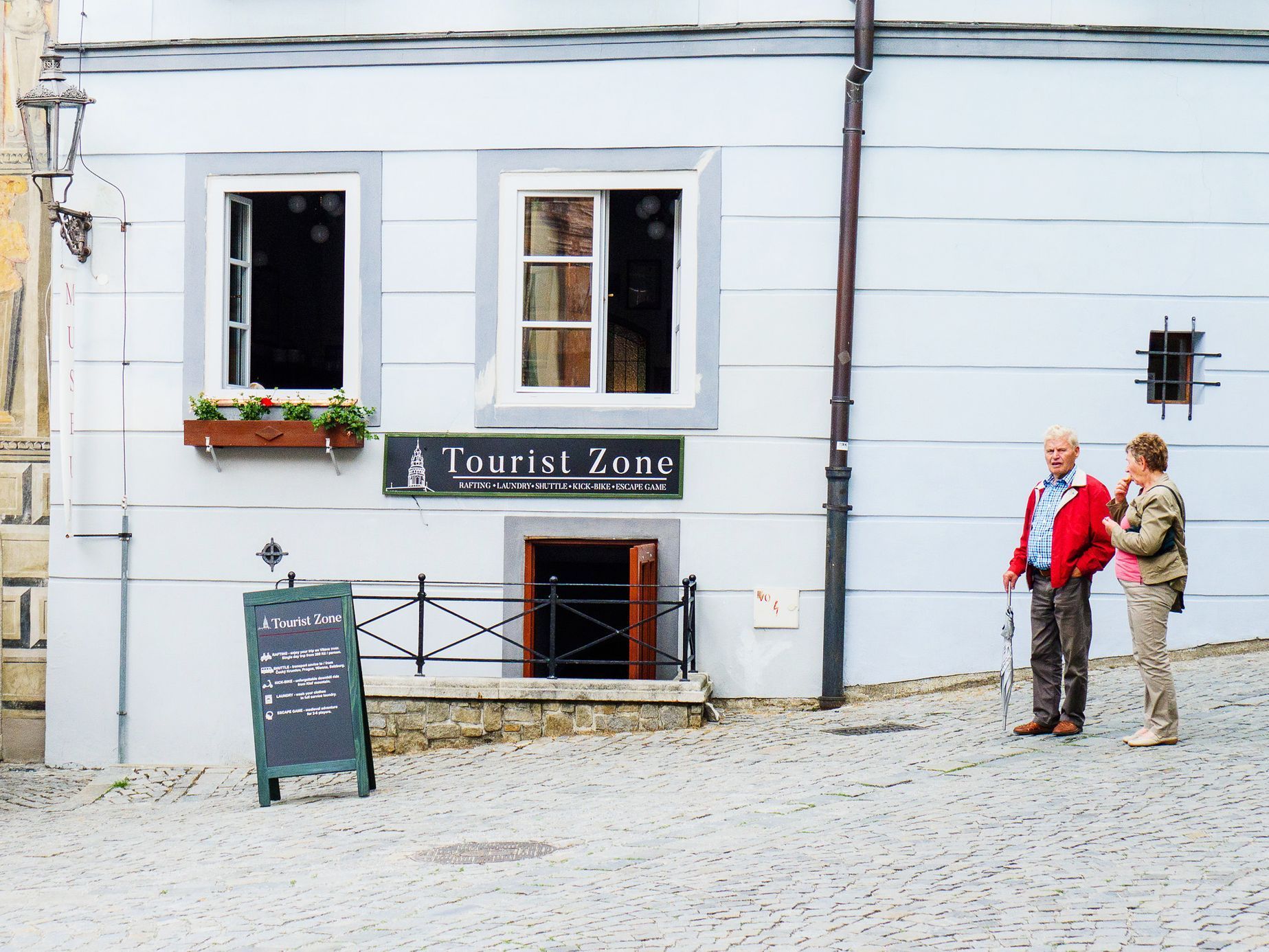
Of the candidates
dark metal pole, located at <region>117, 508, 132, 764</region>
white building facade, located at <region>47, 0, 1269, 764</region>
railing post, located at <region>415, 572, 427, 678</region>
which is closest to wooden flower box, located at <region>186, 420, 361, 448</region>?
white building facade, located at <region>47, 0, 1269, 764</region>

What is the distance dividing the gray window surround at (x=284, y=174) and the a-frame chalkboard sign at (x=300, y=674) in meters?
2.28

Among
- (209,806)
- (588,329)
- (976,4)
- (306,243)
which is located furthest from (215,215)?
(976,4)

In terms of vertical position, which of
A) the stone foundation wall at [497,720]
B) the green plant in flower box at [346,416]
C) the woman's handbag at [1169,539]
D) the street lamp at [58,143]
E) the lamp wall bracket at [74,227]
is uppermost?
the street lamp at [58,143]

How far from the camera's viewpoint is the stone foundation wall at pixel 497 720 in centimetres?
916

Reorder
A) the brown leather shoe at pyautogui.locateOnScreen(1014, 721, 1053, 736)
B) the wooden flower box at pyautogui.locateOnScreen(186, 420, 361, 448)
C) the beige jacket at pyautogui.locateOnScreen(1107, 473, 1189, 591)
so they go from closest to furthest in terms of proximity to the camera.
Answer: the beige jacket at pyautogui.locateOnScreen(1107, 473, 1189, 591), the brown leather shoe at pyautogui.locateOnScreen(1014, 721, 1053, 736), the wooden flower box at pyautogui.locateOnScreen(186, 420, 361, 448)

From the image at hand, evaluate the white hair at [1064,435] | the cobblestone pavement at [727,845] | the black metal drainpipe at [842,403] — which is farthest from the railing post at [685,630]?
the white hair at [1064,435]

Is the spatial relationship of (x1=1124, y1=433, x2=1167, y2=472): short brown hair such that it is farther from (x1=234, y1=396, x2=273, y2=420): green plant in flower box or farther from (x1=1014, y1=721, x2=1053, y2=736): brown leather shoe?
(x1=234, y1=396, x2=273, y2=420): green plant in flower box

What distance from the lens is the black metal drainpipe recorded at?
970 centimetres

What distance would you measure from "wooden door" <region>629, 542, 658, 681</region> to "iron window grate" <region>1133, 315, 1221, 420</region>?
3675 millimetres

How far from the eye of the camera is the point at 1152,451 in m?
7.55

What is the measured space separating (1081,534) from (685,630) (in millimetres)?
2849

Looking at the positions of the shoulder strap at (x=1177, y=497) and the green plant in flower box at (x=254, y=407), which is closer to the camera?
the shoulder strap at (x=1177, y=497)

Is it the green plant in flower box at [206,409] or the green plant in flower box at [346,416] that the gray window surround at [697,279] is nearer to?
the green plant in flower box at [346,416]

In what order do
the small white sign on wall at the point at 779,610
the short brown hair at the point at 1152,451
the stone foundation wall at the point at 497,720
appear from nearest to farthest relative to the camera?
the short brown hair at the point at 1152,451
the stone foundation wall at the point at 497,720
the small white sign on wall at the point at 779,610
